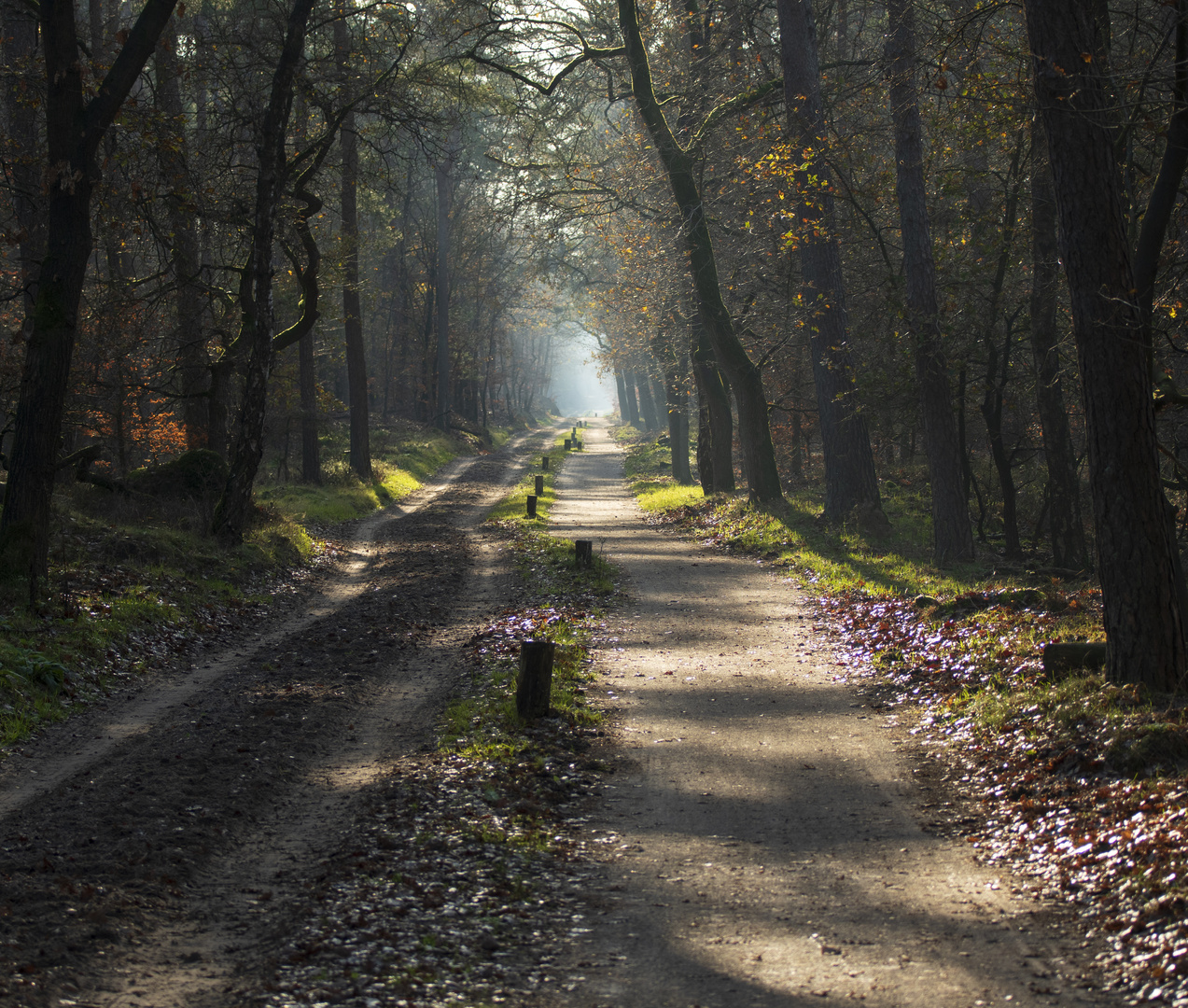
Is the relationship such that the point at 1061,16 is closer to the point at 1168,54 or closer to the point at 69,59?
the point at 1168,54

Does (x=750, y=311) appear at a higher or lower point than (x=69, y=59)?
lower

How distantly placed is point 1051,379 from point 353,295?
19577mm

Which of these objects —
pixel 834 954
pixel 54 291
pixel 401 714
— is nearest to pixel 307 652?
pixel 401 714

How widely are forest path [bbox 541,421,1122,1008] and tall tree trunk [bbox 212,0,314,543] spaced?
8.21 metres

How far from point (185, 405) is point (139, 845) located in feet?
Answer: 55.4

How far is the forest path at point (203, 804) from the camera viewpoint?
4672 millimetres

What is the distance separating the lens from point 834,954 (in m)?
4.82

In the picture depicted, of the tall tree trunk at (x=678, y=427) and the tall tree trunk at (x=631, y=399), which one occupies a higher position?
the tall tree trunk at (x=631, y=399)

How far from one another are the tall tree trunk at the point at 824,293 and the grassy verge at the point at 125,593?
391 inches

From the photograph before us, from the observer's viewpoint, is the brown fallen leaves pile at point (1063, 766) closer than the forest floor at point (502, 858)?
No

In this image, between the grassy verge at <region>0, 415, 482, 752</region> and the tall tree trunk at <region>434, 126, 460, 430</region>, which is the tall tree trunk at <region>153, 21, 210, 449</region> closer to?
the grassy verge at <region>0, 415, 482, 752</region>

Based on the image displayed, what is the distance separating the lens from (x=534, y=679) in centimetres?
849

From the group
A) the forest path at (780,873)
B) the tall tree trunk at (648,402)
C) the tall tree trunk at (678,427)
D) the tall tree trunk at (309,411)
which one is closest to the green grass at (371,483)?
the tall tree trunk at (309,411)

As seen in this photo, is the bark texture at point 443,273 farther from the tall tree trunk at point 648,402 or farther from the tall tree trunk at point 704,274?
the tall tree trunk at point 704,274
